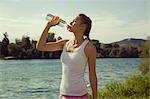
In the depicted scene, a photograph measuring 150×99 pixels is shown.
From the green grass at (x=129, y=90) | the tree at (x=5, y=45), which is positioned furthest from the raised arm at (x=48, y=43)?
the green grass at (x=129, y=90)

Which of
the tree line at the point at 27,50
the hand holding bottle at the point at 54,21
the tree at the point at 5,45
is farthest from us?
the tree at the point at 5,45

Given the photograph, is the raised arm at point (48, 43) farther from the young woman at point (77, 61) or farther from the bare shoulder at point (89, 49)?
the bare shoulder at point (89, 49)

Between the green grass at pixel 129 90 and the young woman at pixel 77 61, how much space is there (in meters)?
3.85

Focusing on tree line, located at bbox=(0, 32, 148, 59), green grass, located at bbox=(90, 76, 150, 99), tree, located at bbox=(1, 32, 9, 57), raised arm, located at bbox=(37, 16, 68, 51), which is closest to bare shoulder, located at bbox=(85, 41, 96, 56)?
raised arm, located at bbox=(37, 16, 68, 51)

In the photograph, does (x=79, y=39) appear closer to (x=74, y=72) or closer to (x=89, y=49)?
(x=89, y=49)

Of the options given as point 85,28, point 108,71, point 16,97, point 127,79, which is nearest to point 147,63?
point 127,79

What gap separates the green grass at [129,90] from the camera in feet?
19.2

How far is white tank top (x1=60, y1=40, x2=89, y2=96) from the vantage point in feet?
6.15

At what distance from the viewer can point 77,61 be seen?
6.16 feet

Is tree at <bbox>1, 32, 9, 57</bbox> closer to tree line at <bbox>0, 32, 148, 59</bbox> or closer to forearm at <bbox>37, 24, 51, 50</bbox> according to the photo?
tree line at <bbox>0, 32, 148, 59</bbox>

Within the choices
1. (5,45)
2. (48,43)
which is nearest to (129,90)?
(5,45)

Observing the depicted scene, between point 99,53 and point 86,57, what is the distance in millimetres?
3621

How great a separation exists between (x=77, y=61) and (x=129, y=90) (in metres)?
4.44

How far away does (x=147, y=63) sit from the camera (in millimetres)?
7207
